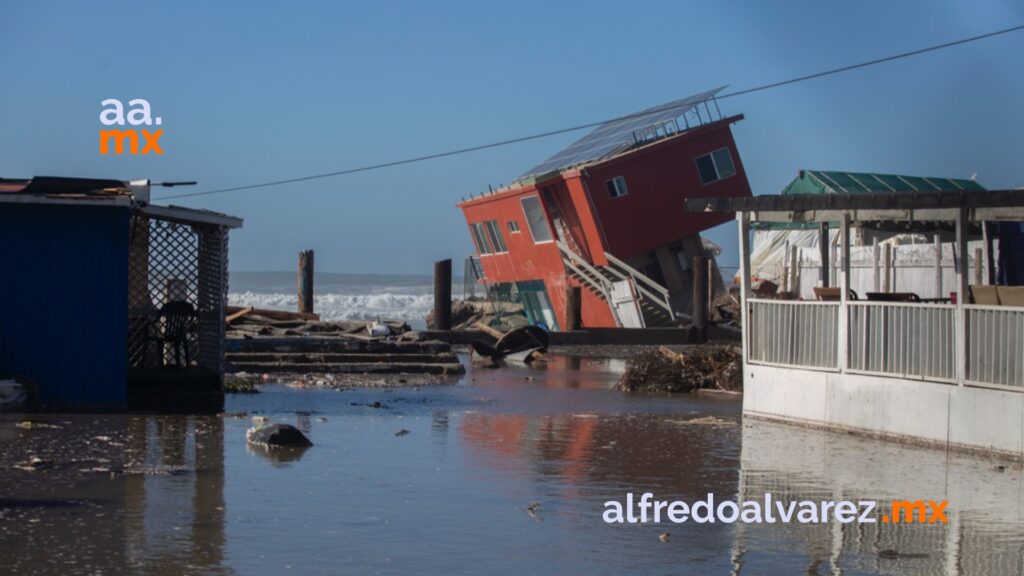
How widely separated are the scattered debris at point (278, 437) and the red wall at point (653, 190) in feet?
79.7

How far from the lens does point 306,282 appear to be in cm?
3341

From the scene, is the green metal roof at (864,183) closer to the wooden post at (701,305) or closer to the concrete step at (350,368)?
the wooden post at (701,305)

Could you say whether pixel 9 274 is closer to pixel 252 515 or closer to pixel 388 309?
pixel 252 515

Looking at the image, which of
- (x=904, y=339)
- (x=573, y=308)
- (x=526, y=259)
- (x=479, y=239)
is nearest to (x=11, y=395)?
(x=904, y=339)

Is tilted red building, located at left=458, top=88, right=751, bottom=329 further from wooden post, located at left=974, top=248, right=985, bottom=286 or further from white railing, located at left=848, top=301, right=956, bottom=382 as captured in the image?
white railing, located at left=848, top=301, right=956, bottom=382

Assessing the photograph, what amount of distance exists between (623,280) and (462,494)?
26.5 m

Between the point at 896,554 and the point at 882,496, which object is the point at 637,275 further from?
the point at 896,554

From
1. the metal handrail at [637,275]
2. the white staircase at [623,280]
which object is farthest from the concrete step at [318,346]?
the metal handrail at [637,275]

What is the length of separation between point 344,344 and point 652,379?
6497mm

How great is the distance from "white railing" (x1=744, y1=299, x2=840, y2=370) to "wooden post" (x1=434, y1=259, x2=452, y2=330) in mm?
16949

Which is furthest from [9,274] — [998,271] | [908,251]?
[908,251]

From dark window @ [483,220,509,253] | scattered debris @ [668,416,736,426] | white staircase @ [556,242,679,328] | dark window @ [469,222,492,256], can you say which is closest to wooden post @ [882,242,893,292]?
scattered debris @ [668,416,736,426]

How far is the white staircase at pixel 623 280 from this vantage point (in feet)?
117

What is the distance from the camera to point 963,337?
501 inches
